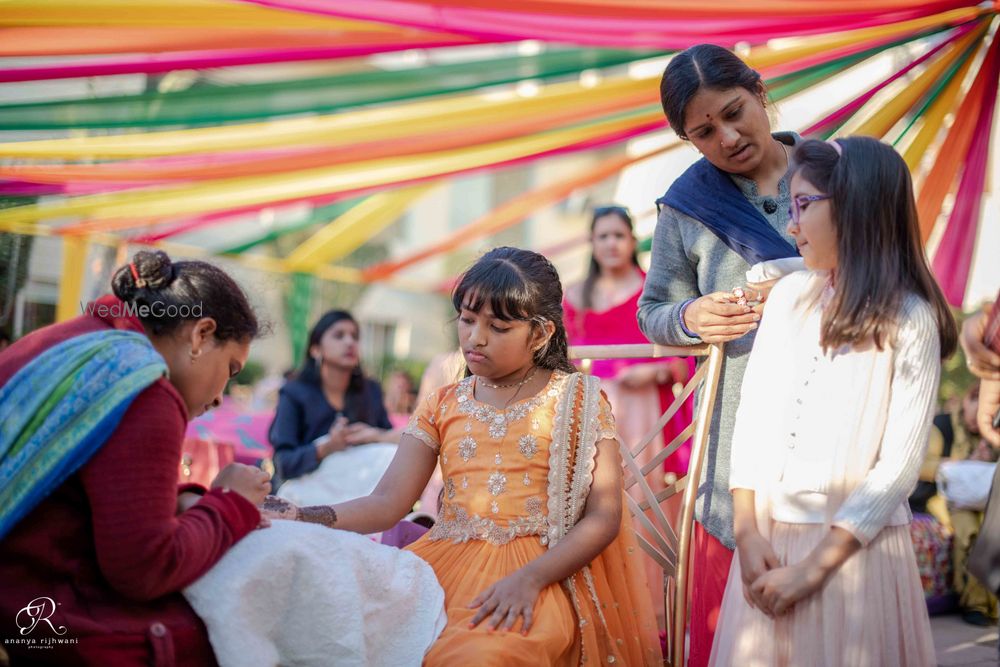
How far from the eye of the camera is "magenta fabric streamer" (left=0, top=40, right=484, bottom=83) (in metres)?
4.05

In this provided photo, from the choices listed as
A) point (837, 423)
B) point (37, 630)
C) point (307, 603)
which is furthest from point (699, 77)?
point (37, 630)

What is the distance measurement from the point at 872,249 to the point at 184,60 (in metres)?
3.57

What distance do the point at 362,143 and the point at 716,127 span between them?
368cm

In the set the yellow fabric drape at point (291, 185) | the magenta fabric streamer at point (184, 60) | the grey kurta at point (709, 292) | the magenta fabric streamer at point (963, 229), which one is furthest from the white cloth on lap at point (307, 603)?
the magenta fabric streamer at point (963, 229)

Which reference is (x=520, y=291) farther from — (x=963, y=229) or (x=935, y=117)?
(x=963, y=229)

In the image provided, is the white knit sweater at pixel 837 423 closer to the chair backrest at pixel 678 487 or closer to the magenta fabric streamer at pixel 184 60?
the chair backrest at pixel 678 487

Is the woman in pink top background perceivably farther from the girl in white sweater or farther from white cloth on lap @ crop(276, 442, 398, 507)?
the girl in white sweater

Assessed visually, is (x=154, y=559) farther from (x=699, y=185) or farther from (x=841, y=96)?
(x=841, y=96)

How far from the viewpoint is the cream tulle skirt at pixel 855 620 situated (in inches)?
65.6

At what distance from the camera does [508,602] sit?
6.04 feet

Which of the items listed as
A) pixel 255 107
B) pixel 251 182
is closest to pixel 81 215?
pixel 251 182

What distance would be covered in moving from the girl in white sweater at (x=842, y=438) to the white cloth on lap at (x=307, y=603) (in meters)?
0.70

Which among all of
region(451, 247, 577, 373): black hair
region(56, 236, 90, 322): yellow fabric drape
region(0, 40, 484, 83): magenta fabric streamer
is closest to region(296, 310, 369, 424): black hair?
region(0, 40, 484, 83): magenta fabric streamer

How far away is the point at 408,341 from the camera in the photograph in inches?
821
